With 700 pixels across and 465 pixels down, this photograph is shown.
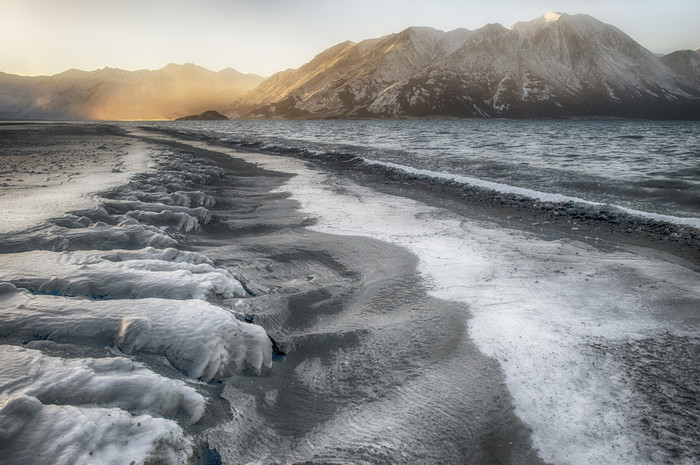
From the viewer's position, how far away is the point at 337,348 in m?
3.53

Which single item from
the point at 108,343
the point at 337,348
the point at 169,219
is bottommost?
the point at 337,348

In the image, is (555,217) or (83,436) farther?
(555,217)

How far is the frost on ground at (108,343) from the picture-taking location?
6.42 feet

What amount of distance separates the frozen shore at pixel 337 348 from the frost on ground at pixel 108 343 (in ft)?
0.04

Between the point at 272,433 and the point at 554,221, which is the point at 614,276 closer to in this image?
the point at 554,221

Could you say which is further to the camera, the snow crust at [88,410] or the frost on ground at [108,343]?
the frost on ground at [108,343]

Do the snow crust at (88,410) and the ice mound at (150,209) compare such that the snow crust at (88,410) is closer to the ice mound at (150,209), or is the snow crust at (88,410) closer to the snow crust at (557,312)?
the snow crust at (557,312)

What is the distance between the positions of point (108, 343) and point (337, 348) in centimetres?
193

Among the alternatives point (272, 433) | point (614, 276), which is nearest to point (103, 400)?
point (272, 433)

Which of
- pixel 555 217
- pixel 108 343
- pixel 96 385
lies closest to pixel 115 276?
pixel 108 343

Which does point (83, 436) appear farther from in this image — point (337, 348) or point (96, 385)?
point (337, 348)

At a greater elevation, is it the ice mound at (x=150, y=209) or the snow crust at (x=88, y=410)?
the ice mound at (x=150, y=209)

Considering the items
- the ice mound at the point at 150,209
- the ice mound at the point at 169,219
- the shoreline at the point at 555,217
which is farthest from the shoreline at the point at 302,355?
the shoreline at the point at 555,217

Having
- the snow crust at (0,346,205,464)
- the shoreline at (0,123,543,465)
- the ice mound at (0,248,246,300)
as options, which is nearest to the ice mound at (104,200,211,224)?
the shoreline at (0,123,543,465)
